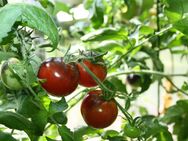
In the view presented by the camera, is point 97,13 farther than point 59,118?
Yes

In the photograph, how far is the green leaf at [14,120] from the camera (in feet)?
1.94

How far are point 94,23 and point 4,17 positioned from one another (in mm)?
544

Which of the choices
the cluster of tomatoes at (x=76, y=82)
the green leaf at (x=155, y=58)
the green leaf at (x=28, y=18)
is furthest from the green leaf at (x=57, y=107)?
the green leaf at (x=155, y=58)

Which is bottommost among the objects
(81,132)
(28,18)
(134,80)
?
(134,80)

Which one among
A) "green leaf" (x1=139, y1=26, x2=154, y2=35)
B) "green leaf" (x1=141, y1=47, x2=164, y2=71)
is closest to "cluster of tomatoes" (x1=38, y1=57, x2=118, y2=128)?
"green leaf" (x1=139, y1=26, x2=154, y2=35)

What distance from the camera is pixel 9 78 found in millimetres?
550

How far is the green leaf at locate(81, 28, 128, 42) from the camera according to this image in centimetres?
80

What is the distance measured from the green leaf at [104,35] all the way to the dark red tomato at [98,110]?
17 centimetres

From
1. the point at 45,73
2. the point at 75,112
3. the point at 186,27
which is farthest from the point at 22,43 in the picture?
the point at 75,112

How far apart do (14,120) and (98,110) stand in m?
0.13

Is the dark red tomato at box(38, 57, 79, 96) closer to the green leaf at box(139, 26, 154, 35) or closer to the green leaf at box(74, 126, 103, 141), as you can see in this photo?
the green leaf at box(74, 126, 103, 141)

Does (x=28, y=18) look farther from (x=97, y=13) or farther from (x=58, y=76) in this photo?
(x=97, y=13)

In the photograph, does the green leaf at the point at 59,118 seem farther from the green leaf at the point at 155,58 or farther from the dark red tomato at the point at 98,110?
the green leaf at the point at 155,58

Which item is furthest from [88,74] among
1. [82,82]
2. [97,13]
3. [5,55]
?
[97,13]
